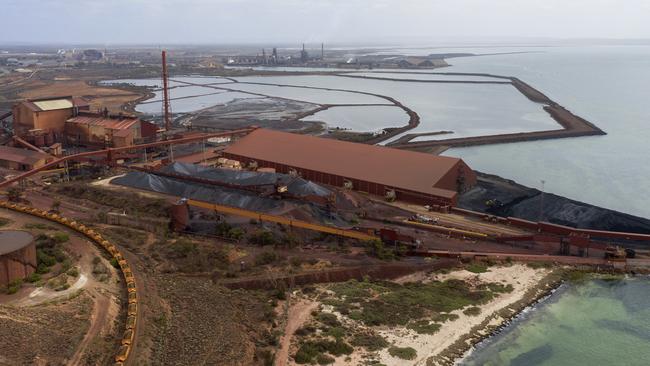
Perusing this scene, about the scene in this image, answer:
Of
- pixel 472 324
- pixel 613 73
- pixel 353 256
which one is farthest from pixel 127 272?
pixel 613 73

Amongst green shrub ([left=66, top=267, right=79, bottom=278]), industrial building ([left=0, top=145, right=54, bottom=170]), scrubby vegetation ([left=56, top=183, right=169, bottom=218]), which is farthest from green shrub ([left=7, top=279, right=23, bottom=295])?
industrial building ([left=0, top=145, right=54, bottom=170])

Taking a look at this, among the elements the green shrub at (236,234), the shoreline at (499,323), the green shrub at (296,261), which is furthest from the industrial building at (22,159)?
the shoreline at (499,323)

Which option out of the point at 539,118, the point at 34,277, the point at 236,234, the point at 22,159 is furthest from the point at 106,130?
the point at 539,118

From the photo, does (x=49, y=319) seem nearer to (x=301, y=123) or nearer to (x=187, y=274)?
(x=187, y=274)

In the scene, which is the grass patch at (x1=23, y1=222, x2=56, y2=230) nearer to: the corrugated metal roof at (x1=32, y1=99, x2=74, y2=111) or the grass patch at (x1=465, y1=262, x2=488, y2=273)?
the grass patch at (x1=465, y1=262, x2=488, y2=273)

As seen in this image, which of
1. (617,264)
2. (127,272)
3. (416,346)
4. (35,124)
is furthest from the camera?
(35,124)

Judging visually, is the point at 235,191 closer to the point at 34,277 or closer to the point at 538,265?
the point at 34,277

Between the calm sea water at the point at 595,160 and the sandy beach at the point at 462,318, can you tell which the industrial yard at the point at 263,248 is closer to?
the sandy beach at the point at 462,318
